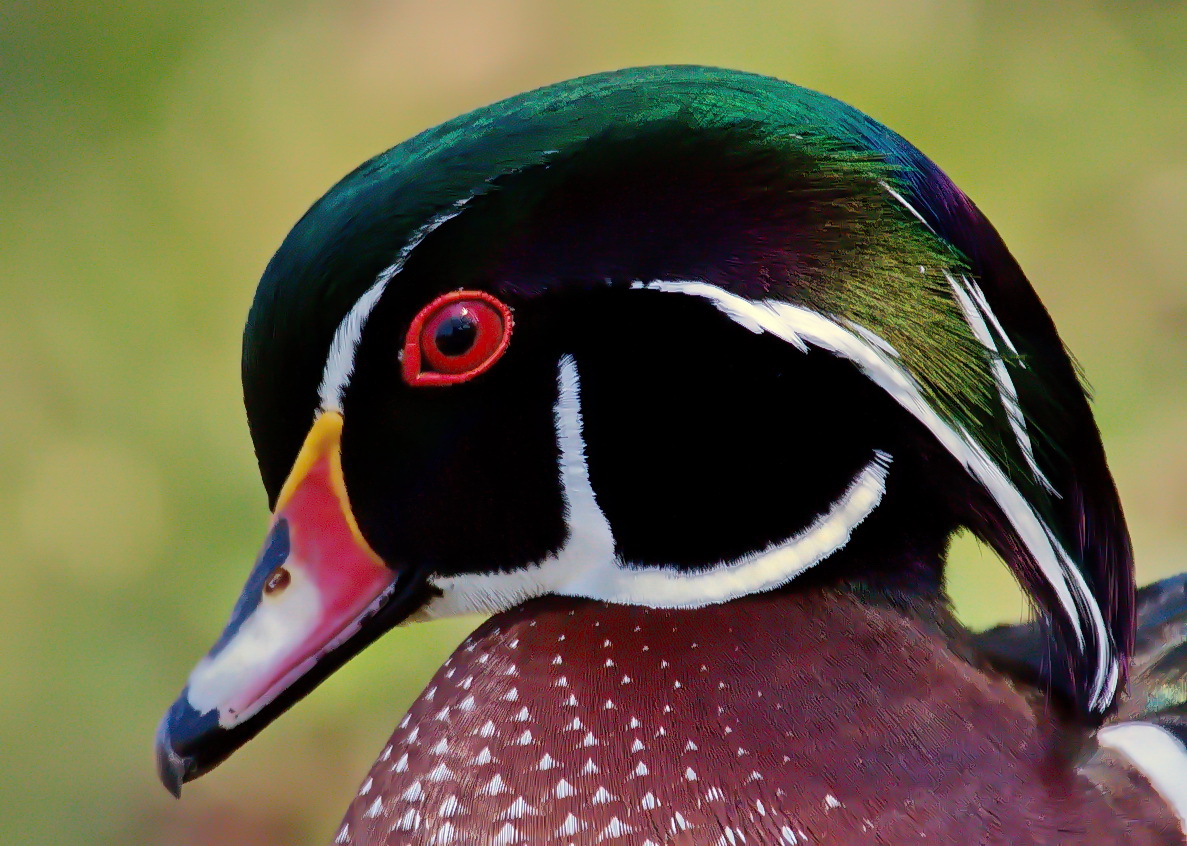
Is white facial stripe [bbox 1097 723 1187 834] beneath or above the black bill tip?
beneath

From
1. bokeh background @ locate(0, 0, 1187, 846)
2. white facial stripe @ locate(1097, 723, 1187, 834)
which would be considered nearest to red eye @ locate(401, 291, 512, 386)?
white facial stripe @ locate(1097, 723, 1187, 834)

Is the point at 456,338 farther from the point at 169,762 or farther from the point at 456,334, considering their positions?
the point at 169,762

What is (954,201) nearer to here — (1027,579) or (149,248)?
(1027,579)

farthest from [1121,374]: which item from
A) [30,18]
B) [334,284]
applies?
[30,18]

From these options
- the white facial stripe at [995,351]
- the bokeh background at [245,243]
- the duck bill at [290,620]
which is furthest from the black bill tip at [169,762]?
the bokeh background at [245,243]

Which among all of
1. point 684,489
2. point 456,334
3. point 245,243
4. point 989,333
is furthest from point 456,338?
point 245,243

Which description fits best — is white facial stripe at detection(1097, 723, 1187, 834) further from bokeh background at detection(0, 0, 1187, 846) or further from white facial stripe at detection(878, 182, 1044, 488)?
bokeh background at detection(0, 0, 1187, 846)

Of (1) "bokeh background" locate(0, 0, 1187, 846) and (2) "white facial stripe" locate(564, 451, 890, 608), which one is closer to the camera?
(2) "white facial stripe" locate(564, 451, 890, 608)

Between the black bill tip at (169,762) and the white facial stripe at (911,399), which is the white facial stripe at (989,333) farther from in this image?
the black bill tip at (169,762)
